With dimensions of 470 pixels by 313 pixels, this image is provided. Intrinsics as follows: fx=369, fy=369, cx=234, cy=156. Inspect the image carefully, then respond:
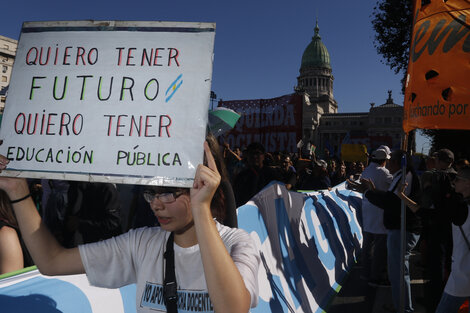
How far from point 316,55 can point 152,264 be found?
10854 centimetres

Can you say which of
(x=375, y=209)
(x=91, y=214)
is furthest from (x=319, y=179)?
(x=91, y=214)

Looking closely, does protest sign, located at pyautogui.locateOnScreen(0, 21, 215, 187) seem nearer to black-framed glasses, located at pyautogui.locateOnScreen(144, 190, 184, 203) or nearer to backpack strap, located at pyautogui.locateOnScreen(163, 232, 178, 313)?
black-framed glasses, located at pyautogui.locateOnScreen(144, 190, 184, 203)

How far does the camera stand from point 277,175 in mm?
5781

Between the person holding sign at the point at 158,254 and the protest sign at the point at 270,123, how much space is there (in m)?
8.20

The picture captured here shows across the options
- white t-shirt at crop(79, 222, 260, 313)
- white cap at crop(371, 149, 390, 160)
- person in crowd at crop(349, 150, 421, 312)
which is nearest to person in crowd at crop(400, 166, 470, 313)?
person in crowd at crop(349, 150, 421, 312)

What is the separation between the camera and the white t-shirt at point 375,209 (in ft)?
16.8

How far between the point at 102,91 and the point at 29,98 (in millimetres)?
305

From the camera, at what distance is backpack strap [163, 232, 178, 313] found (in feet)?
4.60

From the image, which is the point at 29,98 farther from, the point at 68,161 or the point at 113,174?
the point at 113,174

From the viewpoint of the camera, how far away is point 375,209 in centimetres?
519

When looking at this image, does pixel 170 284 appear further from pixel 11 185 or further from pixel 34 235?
pixel 11 185

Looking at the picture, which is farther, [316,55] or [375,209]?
[316,55]

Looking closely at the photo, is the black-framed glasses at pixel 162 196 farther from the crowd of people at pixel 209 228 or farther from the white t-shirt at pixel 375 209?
the white t-shirt at pixel 375 209

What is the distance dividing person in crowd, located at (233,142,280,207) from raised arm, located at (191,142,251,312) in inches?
143
